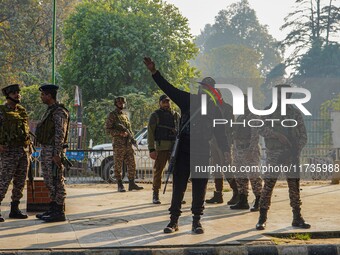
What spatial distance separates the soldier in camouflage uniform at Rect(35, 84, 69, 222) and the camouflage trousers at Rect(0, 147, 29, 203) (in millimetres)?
412

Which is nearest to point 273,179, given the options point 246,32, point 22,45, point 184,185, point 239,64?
point 184,185

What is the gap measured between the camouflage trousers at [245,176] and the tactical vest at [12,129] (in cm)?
353

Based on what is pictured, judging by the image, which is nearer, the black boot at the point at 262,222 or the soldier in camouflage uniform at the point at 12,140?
the black boot at the point at 262,222

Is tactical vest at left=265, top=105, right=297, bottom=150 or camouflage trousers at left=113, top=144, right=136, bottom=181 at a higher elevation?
tactical vest at left=265, top=105, right=297, bottom=150

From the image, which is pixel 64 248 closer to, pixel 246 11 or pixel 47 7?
pixel 47 7

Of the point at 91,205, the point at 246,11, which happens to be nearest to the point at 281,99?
the point at 91,205

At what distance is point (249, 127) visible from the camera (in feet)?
37.4

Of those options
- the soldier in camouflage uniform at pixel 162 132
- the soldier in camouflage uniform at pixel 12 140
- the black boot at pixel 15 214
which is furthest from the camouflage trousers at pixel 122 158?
the soldier in camouflage uniform at pixel 12 140

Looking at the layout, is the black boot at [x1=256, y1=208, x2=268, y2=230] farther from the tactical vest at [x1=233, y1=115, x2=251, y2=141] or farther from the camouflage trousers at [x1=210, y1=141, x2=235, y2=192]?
the camouflage trousers at [x1=210, y1=141, x2=235, y2=192]

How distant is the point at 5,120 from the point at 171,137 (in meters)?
3.34

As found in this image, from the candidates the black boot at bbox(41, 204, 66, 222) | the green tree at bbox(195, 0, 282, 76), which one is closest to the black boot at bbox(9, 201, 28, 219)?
the black boot at bbox(41, 204, 66, 222)

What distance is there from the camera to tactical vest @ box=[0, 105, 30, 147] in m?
10.1

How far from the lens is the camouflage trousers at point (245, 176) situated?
451 inches

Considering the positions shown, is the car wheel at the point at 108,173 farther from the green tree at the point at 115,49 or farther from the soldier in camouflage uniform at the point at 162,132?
the green tree at the point at 115,49
